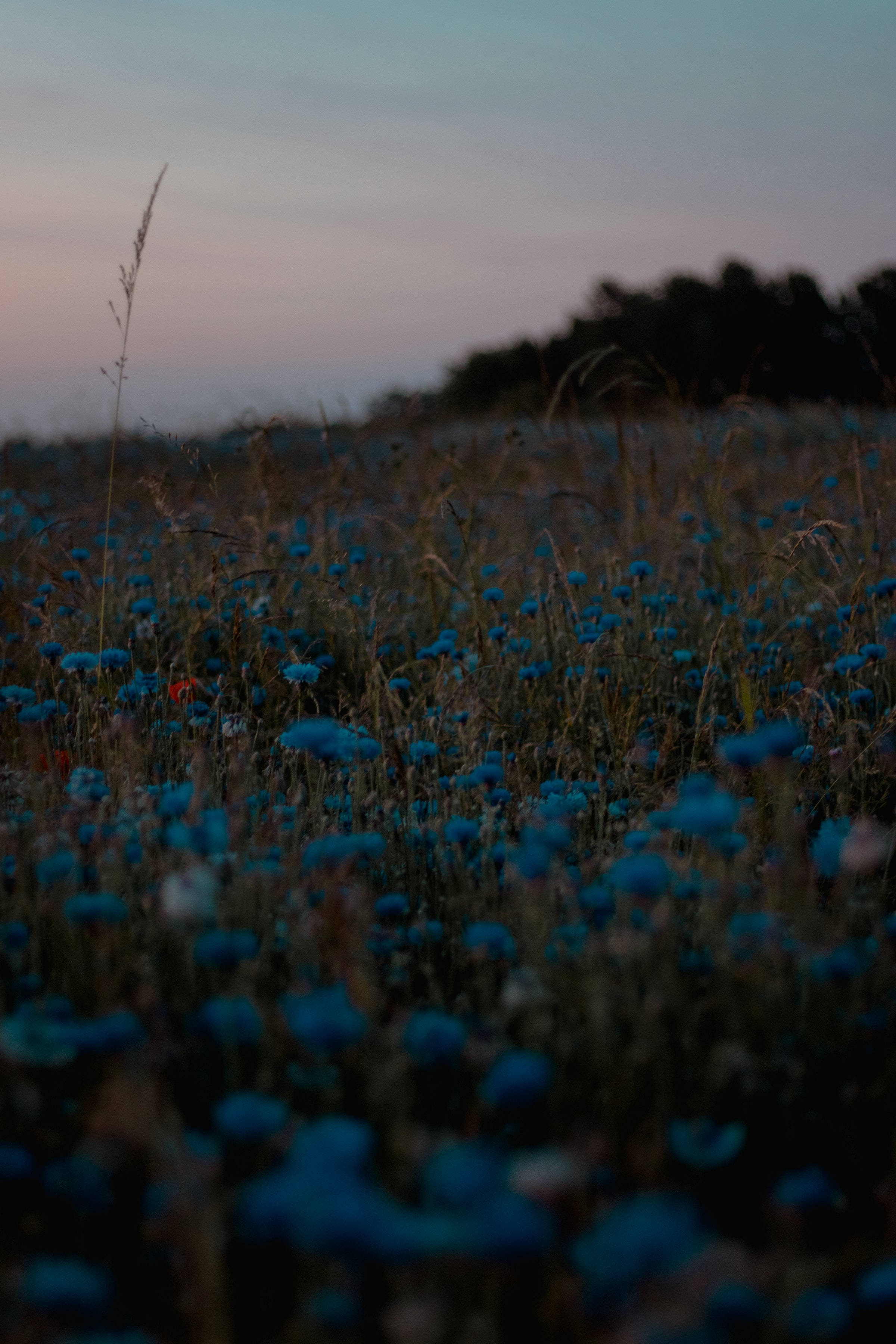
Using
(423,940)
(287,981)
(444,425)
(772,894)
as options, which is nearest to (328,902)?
(287,981)

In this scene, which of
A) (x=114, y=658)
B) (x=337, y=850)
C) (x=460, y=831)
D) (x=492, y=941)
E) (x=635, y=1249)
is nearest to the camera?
(x=635, y=1249)

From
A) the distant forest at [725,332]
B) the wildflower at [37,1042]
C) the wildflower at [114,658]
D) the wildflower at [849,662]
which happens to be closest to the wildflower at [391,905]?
the wildflower at [37,1042]

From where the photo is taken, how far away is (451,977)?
6.33 ft

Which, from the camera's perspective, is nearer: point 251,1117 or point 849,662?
point 251,1117

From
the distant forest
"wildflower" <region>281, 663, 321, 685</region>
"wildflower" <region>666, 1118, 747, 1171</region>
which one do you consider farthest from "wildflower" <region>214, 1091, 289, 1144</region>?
the distant forest

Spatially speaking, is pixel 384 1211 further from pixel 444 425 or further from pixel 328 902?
pixel 444 425

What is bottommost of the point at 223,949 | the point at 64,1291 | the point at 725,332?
the point at 64,1291

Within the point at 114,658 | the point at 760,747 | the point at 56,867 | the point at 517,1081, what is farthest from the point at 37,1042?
the point at 114,658

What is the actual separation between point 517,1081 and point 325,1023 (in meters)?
0.20

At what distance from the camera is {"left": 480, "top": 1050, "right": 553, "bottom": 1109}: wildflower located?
3.64 feet

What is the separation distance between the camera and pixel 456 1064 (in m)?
1.51

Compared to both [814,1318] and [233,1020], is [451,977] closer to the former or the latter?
[233,1020]

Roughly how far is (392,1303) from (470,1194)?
32 centimetres

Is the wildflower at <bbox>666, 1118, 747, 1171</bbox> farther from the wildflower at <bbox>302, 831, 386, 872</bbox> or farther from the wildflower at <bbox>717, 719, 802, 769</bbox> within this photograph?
the wildflower at <bbox>302, 831, 386, 872</bbox>
